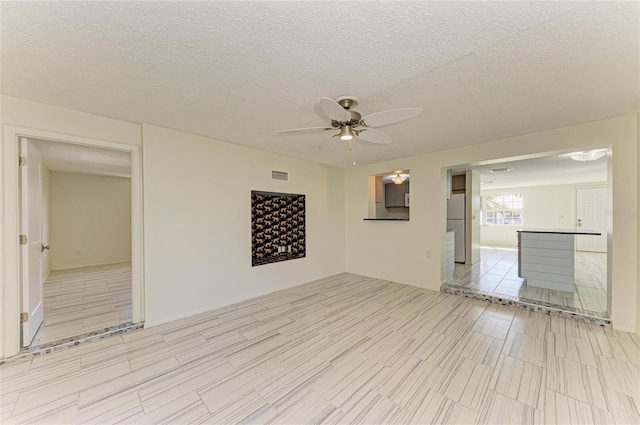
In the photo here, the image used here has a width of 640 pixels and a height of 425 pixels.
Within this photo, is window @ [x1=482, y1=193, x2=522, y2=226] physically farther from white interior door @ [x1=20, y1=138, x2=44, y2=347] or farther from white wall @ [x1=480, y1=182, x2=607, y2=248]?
white interior door @ [x1=20, y1=138, x2=44, y2=347]

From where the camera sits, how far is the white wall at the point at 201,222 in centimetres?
291

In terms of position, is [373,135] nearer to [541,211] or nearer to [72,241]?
[72,241]

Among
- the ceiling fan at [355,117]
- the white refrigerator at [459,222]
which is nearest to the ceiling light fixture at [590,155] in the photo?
the white refrigerator at [459,222]

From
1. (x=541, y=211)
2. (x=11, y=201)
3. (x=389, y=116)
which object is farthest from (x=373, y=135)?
(x=541, y=211)

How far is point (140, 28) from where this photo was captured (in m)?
1.38

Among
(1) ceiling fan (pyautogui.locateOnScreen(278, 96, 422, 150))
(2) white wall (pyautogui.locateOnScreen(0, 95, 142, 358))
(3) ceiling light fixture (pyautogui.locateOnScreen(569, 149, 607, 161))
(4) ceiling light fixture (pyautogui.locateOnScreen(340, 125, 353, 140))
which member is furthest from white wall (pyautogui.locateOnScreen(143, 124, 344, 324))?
(3) ceiling light fixture (pyautogui.locateOnScreen(569, 149, 607, 161))

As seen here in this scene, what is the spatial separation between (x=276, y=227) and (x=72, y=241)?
5.28 m

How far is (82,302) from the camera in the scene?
3561 mm

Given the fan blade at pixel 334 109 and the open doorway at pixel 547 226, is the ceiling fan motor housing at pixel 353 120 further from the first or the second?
the open doorway at pixel 547 226

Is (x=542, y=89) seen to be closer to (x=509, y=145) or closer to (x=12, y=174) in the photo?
(x=509, y=145)

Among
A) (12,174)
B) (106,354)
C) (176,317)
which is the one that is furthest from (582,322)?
(12,174)

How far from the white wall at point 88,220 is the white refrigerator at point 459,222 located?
850 centimetres

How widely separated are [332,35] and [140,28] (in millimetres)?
1095

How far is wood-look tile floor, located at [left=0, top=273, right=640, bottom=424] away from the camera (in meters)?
1.61
